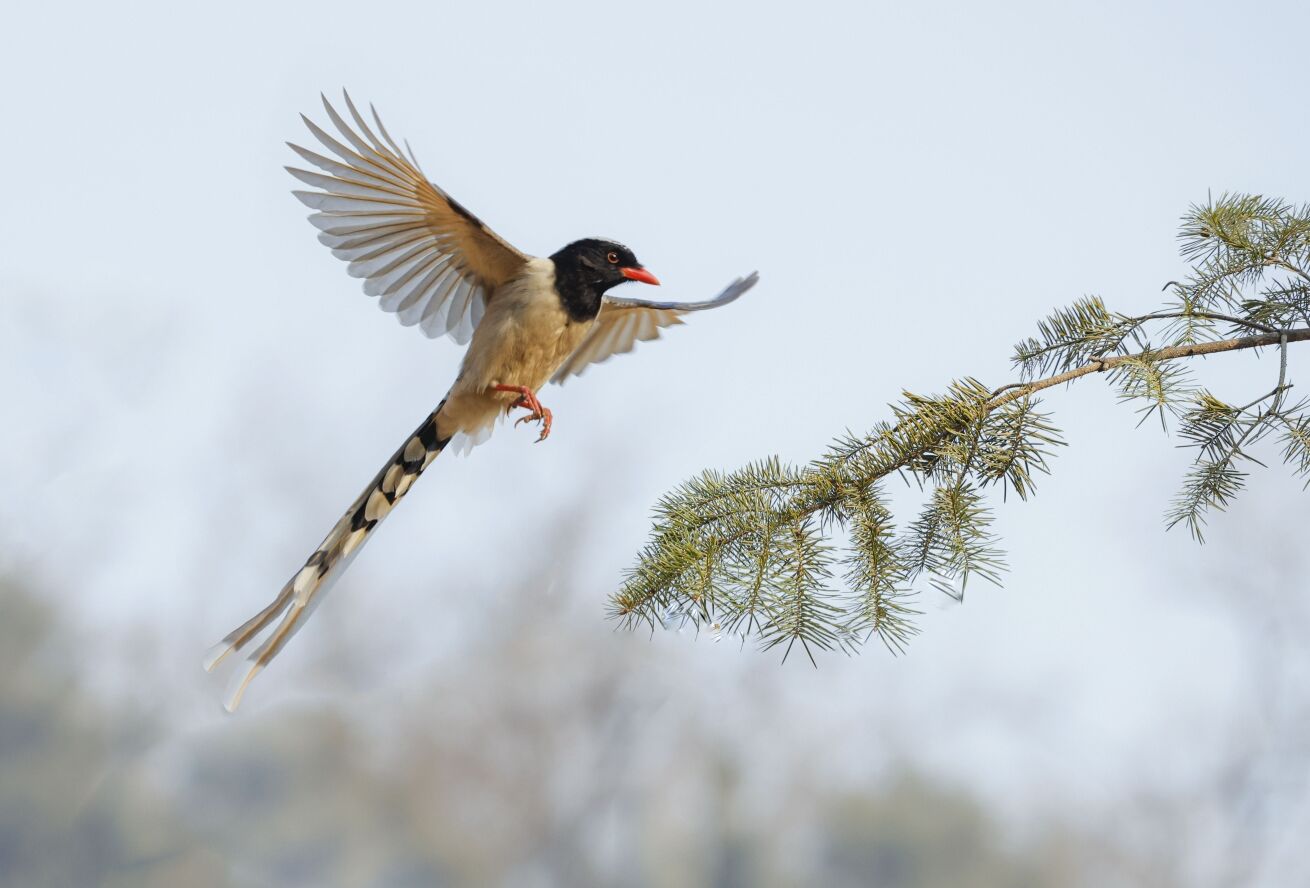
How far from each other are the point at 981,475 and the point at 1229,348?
366 millimetres

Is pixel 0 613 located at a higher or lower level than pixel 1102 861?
lower

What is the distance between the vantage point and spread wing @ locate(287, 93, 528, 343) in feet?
6.31

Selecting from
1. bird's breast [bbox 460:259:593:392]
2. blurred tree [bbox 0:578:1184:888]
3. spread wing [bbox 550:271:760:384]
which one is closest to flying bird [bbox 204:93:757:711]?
bird's breast [bbox 460:259:593:392]

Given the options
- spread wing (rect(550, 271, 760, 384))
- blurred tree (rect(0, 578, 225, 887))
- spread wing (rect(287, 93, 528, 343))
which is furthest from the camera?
blurred tree (rect(0, 578, 225, 887))

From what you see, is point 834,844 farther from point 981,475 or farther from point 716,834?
point 981,475

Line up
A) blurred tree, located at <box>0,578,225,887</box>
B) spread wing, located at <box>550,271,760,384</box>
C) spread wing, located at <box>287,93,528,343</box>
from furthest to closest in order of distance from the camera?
1. blurred tree, located at <box>0,578,225,887</box>
2. spread wing, located at <box>550,271,760,384</box>
3. spread wing, located at <box>287,93,528,343</box>

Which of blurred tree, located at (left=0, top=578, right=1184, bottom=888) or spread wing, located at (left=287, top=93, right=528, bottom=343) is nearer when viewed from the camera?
spread wing, located at (left=287, top=93, right=528, bottom=343)

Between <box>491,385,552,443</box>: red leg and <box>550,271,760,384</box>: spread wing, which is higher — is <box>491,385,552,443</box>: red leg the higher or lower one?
the lower one

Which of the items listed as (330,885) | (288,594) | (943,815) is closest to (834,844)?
(943,815)

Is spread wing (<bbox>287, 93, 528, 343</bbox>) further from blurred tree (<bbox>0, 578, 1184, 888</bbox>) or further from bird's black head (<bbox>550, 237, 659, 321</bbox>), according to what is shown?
blurred tree (<bbox>0, 578, 1184, 888</bbox>)

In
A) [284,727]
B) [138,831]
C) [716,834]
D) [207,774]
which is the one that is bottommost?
[138,831]

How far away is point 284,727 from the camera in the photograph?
1191 cm

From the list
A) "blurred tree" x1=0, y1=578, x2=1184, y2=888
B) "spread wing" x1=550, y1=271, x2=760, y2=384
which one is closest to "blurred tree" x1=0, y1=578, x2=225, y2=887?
"blurred tree" x1=0, y1=578, x2=1184, y2=888

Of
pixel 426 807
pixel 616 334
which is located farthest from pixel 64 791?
pixel 616 334
